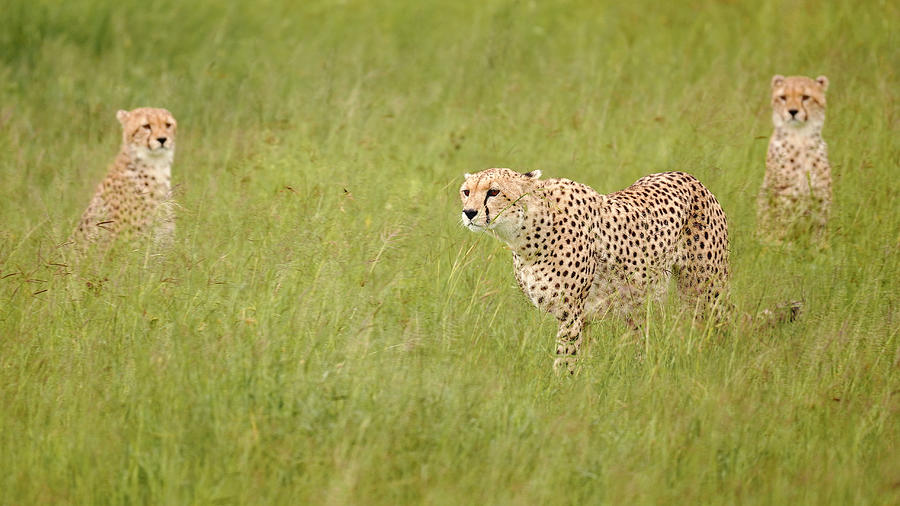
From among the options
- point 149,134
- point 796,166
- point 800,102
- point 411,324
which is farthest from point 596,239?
point 149,134

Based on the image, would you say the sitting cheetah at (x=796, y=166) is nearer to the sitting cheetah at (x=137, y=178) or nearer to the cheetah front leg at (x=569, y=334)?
the cheetah front leg at (x=569, y=334)

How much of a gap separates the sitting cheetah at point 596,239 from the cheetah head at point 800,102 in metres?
1.85

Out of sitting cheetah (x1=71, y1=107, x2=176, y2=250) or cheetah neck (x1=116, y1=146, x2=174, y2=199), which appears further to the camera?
cheetah neck (x1=116, y1=146, x2=174, y2=199)

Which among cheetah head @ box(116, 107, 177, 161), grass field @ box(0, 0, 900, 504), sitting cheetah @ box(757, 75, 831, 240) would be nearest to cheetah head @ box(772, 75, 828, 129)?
sitting cheetah @ box(757, 75, 831, 240)

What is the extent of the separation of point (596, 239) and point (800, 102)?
2.54 m

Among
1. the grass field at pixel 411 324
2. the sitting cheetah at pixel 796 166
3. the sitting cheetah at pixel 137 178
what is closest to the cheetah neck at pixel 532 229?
the grass field at pixel 411 324

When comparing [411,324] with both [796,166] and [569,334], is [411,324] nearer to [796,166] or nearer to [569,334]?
[569,334]

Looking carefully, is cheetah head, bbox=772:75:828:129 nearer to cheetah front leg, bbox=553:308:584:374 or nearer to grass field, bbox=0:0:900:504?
grass field, bbox=0:0:900:504

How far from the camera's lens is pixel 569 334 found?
180 inches

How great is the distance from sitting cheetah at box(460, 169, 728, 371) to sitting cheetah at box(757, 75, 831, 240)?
130cm

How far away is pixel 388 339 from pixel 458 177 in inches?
101

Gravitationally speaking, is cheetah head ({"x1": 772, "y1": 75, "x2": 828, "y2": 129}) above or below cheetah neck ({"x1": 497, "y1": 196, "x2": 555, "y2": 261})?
above

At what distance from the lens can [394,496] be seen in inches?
133

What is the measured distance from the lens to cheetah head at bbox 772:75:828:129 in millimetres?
6699
